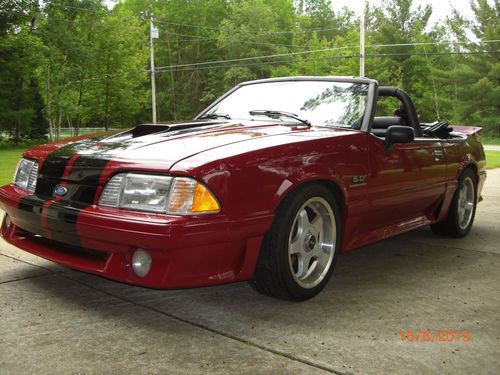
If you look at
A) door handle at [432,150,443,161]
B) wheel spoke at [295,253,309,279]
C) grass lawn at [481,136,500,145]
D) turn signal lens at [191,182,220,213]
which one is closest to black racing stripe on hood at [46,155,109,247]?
turn signal lens at [191,182,220,213]

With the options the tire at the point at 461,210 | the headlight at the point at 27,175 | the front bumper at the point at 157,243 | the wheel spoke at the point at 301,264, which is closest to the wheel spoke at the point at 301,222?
the wheel spoke at the point at 301,264

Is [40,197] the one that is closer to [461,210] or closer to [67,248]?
[67,248]

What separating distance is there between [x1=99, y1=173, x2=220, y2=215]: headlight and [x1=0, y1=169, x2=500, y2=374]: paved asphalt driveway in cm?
62

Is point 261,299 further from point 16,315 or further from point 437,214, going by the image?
point 437,214

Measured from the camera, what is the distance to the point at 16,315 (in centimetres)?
297

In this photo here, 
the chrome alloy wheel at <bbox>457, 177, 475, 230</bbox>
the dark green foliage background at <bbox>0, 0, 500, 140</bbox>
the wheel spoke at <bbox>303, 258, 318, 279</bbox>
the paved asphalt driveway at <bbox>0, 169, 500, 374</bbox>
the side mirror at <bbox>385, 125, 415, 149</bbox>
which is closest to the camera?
the paved asphalt driveway at <bbox>0, 169, 500, 374</bbox>

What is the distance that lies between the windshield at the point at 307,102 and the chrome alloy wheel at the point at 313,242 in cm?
70

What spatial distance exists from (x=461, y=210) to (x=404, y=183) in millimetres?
1470

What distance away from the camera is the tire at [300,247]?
2996 millimetres

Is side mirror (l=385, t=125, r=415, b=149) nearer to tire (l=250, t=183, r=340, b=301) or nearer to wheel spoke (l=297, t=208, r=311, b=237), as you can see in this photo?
tire (l=250, t=183, r=340, b=301)

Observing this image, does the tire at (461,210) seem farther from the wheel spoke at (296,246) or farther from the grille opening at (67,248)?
the grille opening at (67,248)

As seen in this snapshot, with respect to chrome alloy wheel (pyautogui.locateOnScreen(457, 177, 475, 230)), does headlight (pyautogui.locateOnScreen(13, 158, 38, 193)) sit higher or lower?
higher

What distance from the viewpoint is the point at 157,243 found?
8.41 feet

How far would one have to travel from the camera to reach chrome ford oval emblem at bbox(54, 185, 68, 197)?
302 cm
